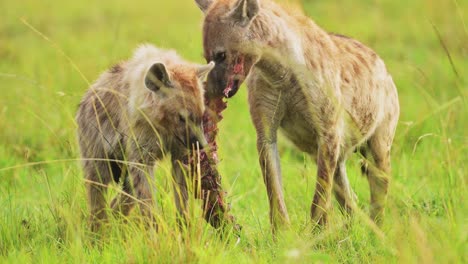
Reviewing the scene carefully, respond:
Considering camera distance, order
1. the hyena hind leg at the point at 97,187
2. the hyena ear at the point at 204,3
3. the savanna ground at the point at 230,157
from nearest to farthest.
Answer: the savanna ground at the point at 230,157 → the hyena hind leg at the point at 97,187 → the hyena ear at the point at 204,3

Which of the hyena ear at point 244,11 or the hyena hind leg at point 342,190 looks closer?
the hyena ear at point 244,11

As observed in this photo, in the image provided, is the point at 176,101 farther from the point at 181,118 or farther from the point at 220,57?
the point at 220,57

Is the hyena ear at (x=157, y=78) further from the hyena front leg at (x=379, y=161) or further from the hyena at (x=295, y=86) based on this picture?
the hyena front leg at (x=379, y=161)

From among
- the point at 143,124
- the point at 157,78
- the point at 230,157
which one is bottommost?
the point at 230,157

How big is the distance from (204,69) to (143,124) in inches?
18.2

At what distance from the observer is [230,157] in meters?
6.64

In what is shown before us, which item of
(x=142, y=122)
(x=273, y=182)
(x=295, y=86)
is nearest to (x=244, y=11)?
(x=295, y=86)

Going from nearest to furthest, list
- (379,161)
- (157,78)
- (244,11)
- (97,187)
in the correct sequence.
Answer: (157,78) → (244,11) → (97,187) → (379,161)

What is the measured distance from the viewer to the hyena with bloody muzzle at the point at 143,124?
429cm

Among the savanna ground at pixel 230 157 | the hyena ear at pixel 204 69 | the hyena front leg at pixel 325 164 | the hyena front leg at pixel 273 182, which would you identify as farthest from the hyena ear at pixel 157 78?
the hyena front leg at pixel 325 164

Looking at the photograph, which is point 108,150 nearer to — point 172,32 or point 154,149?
point 154,149

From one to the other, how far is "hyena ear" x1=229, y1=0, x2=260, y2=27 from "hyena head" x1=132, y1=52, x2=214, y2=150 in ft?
1.03

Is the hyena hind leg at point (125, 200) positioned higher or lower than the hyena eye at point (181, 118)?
lower

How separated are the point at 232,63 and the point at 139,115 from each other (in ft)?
1.86
